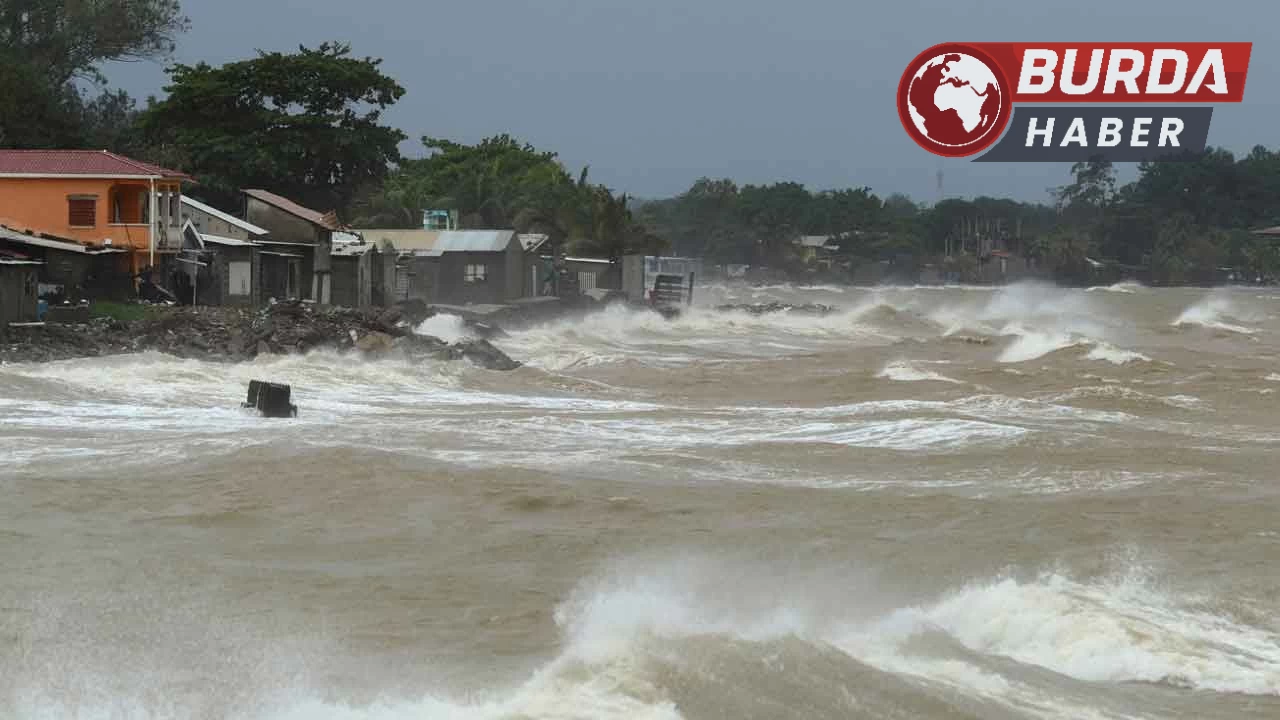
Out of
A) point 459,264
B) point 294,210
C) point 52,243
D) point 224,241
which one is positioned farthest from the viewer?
→ point 459,264

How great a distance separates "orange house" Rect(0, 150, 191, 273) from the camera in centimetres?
3300

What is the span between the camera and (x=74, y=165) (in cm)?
3328

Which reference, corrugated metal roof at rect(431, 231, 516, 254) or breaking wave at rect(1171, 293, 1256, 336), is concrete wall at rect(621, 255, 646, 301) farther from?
breaking wave at rect(1171, 293, 1256, 336)

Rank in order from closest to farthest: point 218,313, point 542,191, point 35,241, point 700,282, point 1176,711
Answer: point 1176,711, point 35,241, point 218,313, point 542,191, point 700,282

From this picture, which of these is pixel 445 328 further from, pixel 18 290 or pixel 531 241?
pixel 531 241

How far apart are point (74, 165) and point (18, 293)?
311 inches

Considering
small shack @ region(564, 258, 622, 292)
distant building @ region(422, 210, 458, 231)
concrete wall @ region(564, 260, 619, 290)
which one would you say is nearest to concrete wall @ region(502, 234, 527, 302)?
distant building @ region(422, 210, 458, 231)

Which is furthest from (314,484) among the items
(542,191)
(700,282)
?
(700,282)

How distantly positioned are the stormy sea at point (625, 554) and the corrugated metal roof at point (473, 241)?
961 inches

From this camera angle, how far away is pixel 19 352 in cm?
2458

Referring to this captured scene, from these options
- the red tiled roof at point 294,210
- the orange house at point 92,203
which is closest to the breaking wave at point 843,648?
the orange house at point 92,203

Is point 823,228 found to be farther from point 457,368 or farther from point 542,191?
point 457,368

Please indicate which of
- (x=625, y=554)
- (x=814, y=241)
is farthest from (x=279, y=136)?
(x=814, y=241)

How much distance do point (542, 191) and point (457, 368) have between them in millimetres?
36962
